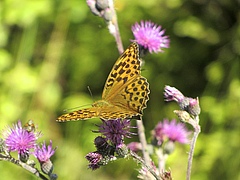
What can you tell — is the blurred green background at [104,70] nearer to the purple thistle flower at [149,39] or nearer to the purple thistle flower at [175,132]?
the purple thistle flower at [175,132]

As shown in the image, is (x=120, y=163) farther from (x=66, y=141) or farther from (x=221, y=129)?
(x=221, y=129)

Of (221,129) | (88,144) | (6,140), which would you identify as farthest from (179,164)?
(6,140)

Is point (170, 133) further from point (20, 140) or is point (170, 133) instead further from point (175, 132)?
point (20, 140)

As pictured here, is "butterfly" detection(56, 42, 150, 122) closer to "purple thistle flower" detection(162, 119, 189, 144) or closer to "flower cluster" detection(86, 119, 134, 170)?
"flower cluster" detection(86, 119, 134, 170)

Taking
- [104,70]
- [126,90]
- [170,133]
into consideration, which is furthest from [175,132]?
[104,70]

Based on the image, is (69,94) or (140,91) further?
(69,94)

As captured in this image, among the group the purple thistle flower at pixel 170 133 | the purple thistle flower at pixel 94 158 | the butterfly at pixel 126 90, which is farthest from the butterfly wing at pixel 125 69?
the purple thistle flower at pixel 170 133
